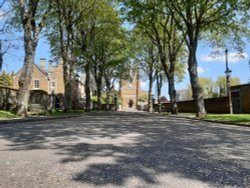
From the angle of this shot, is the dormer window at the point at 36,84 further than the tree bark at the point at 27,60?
Yes

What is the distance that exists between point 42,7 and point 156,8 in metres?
10.3

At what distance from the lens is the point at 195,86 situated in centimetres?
2603

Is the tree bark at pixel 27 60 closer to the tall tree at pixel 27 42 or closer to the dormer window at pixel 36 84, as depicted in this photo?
the tall tree at pixel 27 42

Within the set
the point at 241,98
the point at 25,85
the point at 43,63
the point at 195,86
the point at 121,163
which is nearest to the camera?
the point at 121,163

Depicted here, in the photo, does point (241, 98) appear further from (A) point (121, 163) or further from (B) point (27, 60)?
(A) point (121, 163)

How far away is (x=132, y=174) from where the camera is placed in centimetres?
577

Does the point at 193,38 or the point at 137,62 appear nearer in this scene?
the point at 193,38

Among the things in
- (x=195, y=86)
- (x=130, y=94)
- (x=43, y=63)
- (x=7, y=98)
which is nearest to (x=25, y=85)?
(x=7, y=98)

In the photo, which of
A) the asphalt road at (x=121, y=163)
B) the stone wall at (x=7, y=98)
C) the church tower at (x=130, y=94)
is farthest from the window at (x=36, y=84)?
the asphalt road at (x=121, y=163)

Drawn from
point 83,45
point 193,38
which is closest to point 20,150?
point 193,38

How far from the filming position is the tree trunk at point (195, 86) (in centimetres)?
2573

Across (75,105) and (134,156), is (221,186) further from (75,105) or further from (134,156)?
(75,105)

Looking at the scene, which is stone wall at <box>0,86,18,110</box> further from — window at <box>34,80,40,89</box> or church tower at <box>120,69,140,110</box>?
church tower at <box>120,69,140,110</box>

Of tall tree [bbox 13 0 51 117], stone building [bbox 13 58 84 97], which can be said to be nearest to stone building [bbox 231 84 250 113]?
tall tree [bbox 13 0 51 117]
